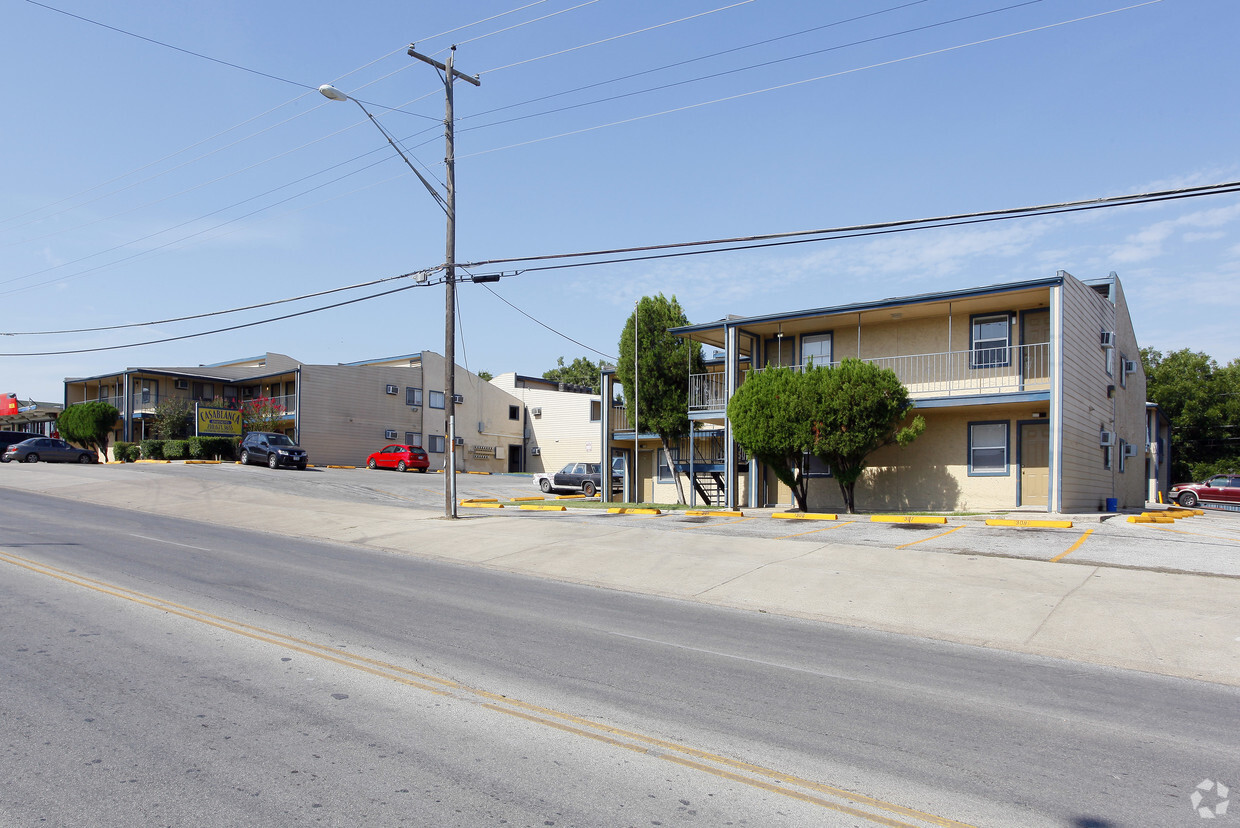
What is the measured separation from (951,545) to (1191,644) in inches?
247

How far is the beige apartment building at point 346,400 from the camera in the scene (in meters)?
48.9

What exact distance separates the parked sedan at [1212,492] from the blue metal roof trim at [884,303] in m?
19.8

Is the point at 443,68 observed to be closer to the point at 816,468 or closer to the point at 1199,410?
the point at 816,468

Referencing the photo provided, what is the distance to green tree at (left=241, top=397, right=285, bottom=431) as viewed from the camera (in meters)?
46.3

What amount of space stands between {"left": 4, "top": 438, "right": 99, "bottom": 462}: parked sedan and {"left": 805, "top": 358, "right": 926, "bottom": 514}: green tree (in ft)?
131

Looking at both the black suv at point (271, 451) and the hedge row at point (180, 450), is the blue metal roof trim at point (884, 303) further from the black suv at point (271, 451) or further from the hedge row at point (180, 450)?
the hedge row at point (180, 450)

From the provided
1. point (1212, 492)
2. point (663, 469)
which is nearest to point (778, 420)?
point (663, 469)

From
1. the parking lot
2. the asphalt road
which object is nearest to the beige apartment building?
the parking lot

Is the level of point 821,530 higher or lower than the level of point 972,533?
lower

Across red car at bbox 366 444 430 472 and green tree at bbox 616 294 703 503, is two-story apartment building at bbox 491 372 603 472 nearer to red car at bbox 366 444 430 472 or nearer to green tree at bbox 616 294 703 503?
red car at bbox 366 444 430 472

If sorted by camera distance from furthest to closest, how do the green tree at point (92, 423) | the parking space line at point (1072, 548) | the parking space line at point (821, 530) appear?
the green tree at point (92, 423)
the parking space line at point (821, 530)
the parking space line at point (1072, 548)

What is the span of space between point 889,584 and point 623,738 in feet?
25.7

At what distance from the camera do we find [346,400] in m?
50.0

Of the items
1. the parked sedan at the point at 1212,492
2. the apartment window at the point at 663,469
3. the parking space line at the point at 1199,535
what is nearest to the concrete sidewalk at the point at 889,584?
the parking space line at the point at 1199,535
